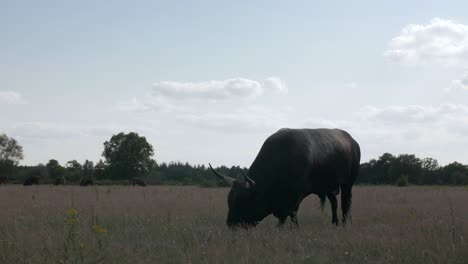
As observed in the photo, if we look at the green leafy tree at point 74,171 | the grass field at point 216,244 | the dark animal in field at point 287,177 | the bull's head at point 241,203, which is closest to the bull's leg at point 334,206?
the dark animal in field at point 287,177

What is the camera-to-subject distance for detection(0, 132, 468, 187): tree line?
6625cm

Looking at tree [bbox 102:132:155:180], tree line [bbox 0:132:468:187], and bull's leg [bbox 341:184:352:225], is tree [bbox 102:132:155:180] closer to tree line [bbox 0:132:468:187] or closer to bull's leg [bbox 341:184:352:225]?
tree line [bbox 0:132:468:187]

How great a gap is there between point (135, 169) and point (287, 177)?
80.5 metres

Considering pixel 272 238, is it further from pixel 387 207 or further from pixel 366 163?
pixel 366 163

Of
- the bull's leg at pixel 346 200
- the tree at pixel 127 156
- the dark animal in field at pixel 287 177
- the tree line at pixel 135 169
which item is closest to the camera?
the dark animal in field at pixel 287 177

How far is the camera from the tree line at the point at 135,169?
2608 inches

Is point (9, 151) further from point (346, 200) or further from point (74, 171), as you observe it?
point (346, 200)

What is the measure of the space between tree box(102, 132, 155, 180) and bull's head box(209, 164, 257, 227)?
8012 cm

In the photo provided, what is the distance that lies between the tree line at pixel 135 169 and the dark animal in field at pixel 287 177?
135 ft

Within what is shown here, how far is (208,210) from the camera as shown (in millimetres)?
13633

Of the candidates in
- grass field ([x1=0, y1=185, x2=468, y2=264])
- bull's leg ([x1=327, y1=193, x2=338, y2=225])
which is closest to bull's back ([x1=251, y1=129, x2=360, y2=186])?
bull's leg ([x1=327, y1=193, x2=338, y2=225])

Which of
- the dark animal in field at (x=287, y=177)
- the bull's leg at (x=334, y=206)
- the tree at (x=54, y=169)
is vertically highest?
the tree at (x=54, y=169)

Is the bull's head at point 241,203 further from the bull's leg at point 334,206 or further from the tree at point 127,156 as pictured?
the tree at point 127,156

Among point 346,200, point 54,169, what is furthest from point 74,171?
point 346,200
